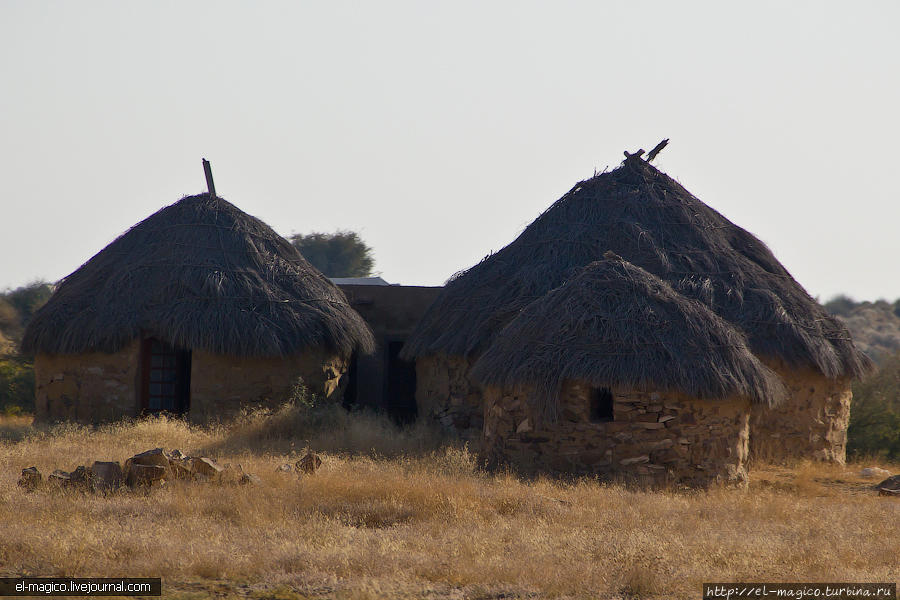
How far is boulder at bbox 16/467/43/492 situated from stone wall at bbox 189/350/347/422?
494cm

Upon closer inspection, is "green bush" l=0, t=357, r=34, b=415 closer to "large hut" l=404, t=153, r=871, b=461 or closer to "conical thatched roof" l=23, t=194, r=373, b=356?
"conical thatched roof" l=23, t=194, r=373, b=356

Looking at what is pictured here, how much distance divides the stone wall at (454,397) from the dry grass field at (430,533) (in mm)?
2675

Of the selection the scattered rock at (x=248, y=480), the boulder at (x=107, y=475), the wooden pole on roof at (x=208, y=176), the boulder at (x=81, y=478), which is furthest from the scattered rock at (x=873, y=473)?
the wooden pole on roof at (x=208, y=176)

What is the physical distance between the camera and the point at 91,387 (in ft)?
46.5

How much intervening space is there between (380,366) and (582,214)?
4.78 meters

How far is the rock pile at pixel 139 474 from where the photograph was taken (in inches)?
344

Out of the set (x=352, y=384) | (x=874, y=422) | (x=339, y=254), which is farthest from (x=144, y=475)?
(x=339, y=254)

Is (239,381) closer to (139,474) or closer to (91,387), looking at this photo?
(91,387)

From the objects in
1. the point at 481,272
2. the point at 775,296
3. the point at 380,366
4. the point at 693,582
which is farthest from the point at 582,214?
the point at 693,582

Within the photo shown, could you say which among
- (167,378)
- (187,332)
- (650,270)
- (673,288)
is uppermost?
(650,270)

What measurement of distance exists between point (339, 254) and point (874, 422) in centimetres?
2673

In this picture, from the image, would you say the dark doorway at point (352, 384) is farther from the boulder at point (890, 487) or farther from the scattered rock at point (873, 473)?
the boulder at point (890, 487)

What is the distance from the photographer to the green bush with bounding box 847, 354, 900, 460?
15773mm

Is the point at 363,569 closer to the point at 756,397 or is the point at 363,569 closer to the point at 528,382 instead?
the point at 528,382
